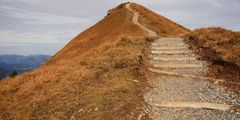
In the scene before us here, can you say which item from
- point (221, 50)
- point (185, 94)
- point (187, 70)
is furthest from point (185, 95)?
point (221, 50)

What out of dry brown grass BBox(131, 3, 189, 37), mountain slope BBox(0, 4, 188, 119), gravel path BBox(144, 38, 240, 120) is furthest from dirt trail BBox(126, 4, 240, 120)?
dry brown grass BBox(131, 3, 189, 37)

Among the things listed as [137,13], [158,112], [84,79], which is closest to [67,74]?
[84,79]

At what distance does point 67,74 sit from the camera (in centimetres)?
1630

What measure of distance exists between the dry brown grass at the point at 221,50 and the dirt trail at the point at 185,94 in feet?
2.70

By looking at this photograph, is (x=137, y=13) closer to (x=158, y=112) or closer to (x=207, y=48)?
(x=207, y=48)

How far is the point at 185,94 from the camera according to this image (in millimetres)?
13070

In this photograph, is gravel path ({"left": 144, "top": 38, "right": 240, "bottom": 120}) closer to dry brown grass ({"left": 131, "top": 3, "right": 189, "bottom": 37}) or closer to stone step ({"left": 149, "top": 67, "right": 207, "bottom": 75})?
stone step ({"left": 149, "top": 67, "right": 207, "bottom": 75})

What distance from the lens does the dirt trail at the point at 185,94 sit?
1098 cm

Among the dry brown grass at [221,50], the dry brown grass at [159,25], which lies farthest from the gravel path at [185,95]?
the dry brown grass at [159,25]

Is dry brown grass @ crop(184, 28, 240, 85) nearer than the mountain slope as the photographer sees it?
No

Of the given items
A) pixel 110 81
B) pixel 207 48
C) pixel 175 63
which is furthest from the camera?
pixel 207 48

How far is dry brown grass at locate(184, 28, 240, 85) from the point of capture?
51.3 ft

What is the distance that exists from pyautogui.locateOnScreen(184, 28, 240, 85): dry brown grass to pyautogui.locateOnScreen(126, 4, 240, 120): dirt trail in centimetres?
82

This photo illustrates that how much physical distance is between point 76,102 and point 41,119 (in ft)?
6.03
